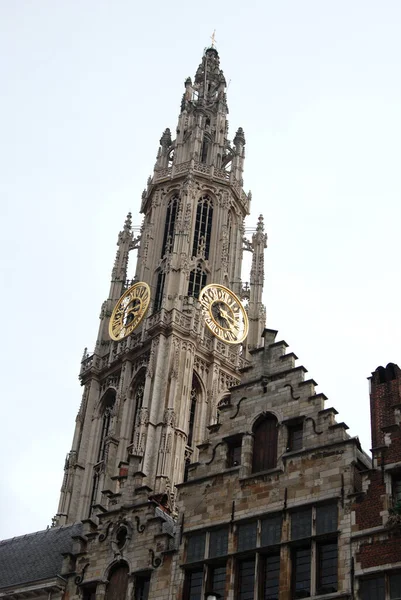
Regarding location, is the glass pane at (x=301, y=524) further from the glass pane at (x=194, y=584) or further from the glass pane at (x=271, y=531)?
the glass pane at (x=194, y=584)

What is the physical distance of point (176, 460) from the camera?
208ft

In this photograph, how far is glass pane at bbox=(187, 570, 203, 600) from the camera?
23125 mm

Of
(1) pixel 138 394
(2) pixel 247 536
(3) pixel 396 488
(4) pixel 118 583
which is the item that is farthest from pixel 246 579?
(1) pixel 138 394

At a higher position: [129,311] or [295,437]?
[129,311]

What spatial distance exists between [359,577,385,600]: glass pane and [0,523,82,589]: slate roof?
9.08 m

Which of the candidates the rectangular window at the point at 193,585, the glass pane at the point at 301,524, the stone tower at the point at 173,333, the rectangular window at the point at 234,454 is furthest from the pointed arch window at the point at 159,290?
the glass pane at the point at 301,524

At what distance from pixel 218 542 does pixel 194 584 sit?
107 cm

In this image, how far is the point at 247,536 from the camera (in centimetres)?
2300

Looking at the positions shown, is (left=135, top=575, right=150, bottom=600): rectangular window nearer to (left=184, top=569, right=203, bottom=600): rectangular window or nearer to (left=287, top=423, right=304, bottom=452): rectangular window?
(left=184, top=569, right=203, bottom=600): rectangular window

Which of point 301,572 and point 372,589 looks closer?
point 372,589

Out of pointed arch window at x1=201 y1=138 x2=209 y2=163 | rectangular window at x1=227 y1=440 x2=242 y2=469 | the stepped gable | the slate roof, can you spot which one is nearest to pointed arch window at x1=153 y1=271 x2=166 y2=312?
pointed arch window at x1=201 y1=138 x2=209 y2=163

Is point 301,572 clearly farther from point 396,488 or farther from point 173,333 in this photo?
point 173,333

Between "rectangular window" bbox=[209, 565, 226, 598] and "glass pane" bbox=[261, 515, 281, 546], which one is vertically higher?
"glass pane" bbox=[261, 515, 281, 546]

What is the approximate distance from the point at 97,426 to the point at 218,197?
2161cm
